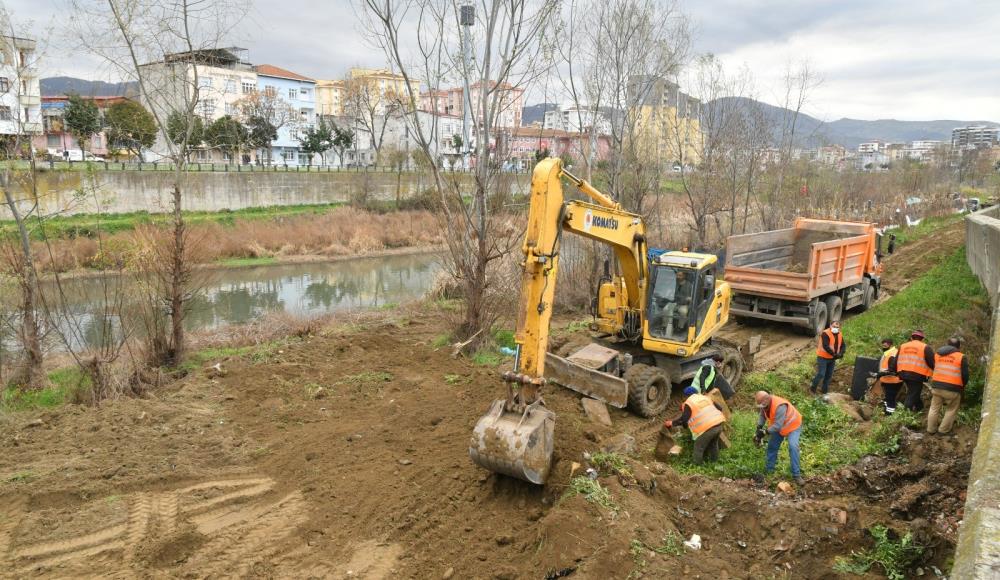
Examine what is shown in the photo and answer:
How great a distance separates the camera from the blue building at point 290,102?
63.2 metres

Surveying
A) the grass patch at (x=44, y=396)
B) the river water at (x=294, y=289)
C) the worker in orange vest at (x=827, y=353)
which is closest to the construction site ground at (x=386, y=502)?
the grass patch at (x=44, y=396)

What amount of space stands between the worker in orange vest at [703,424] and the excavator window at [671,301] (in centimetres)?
206

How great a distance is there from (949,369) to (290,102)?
68.4 metres

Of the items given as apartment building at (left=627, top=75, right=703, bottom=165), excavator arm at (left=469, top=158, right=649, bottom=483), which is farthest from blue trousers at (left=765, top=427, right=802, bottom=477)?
apartment building at (left=627, top=75, right=703, bottom=165)

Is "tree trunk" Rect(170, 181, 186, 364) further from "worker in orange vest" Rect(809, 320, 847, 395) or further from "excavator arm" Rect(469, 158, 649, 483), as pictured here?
"worker in orange vest" Rect(809, 320, 847, 395)

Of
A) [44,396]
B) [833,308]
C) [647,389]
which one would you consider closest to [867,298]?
[833,308]

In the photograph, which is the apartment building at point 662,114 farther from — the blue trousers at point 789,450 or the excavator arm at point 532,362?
the blue trousers at point 789,450

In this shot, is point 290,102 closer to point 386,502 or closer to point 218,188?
point 218,188

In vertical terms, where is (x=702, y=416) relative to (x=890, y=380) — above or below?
below

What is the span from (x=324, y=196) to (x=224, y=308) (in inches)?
818

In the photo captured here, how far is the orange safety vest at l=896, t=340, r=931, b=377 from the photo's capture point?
8.79m

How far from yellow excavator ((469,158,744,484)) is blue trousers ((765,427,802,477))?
2.14m

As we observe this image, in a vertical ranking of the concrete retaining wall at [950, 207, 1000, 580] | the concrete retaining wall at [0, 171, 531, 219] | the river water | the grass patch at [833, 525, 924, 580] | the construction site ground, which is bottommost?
the river water

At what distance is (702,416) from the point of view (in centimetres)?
787
